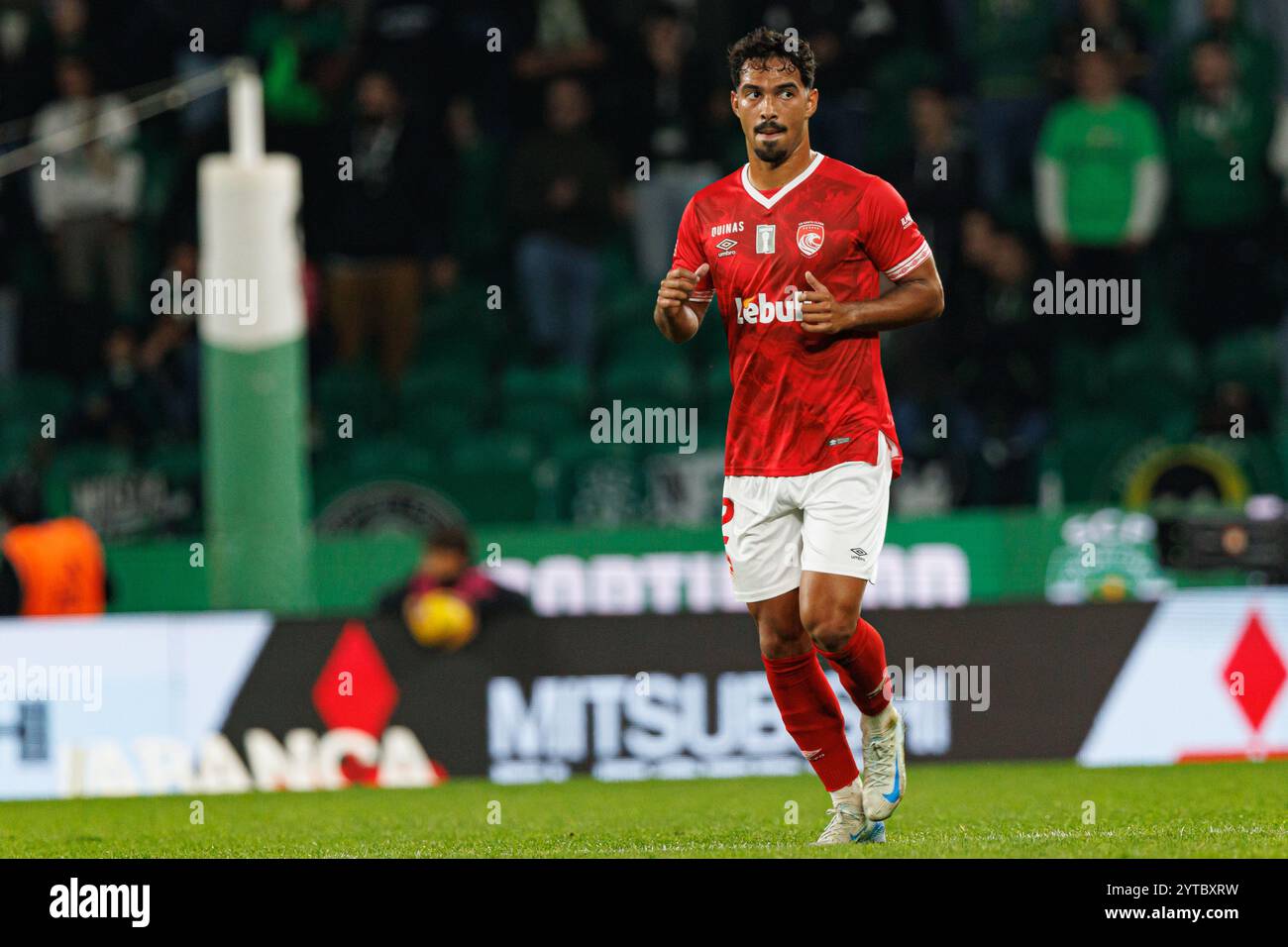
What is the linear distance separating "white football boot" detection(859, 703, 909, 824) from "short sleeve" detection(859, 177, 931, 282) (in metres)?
1.52

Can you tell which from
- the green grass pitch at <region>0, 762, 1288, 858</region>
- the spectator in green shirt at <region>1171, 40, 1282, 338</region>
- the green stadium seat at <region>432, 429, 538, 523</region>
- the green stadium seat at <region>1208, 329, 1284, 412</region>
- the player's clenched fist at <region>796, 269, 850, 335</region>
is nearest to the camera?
the player's clenched fist at <region>796, 269, 850, 335</region>

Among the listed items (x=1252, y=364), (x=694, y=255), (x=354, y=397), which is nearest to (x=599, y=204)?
(x=354, y=397)

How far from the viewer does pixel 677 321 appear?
284 inches

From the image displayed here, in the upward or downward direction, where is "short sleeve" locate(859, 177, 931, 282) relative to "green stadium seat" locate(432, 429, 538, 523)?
upward

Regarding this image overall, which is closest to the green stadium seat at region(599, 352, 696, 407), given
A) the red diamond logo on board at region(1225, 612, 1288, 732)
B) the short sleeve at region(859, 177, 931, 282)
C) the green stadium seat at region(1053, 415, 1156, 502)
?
the green stadium seat at region(1053, 415, 1156, 502)

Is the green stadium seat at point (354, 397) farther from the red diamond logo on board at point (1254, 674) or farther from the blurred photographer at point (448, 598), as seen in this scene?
the red diamond logo on board at point (1254, 674)

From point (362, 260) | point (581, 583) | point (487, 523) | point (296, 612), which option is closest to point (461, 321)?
point (362, 260)

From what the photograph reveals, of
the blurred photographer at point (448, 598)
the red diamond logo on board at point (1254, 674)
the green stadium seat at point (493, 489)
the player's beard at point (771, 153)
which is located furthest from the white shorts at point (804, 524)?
the green stadium seat at point (493, 489)

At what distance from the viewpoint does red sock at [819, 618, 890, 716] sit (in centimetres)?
720

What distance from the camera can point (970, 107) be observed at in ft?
54.6

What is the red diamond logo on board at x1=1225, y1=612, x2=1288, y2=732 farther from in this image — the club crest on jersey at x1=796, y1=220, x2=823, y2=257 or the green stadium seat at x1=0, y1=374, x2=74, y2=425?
the green stadium seat at x1=0, y1=374, x2=74, y2=425

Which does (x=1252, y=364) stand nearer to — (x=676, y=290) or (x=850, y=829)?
(x=850, y=829)

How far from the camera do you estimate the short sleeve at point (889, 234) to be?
281 inches

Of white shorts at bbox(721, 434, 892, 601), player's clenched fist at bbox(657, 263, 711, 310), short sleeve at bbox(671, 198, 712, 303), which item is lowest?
white shorts at bbox(721, 434, 892, 601)
